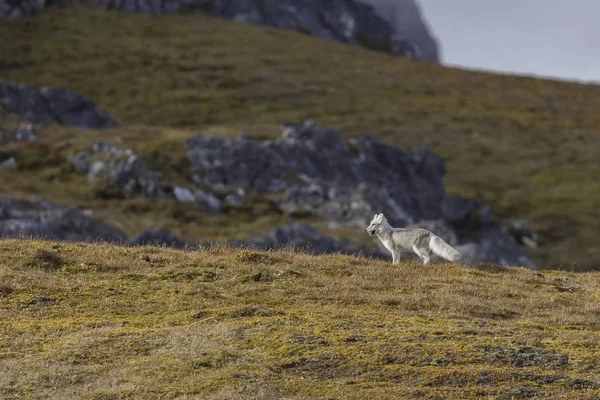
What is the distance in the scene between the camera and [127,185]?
194 ft

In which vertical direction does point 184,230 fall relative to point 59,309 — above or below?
below

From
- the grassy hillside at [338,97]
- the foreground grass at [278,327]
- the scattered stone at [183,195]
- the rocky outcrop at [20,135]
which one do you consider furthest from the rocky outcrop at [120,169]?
the foreground grass at [278,327]

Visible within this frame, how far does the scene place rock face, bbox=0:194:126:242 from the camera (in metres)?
46.3

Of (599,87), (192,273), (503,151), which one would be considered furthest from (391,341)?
(599,87)

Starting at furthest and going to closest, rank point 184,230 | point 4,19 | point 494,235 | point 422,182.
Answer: point 4,19, point 422,182, point 494,235, point 184,230

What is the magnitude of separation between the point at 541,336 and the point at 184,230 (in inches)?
1616

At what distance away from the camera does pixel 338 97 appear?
109000 millimetres

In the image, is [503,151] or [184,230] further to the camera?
[503,151]

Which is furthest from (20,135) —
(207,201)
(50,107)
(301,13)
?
(301,13)

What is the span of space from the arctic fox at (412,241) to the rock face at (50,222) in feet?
93.7

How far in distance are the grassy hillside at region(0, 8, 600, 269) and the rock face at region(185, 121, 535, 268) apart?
6037 mm

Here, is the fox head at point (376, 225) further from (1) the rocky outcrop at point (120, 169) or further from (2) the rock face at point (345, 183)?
(1) the rocky outcrop at point (120, 169)

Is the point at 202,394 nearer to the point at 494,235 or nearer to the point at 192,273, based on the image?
the point at 192,273

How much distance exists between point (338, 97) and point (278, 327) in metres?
96.4
